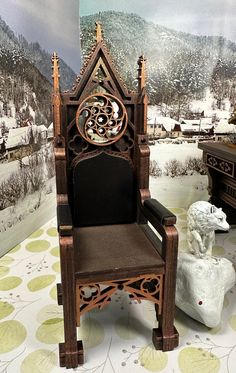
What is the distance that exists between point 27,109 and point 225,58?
2.10 m

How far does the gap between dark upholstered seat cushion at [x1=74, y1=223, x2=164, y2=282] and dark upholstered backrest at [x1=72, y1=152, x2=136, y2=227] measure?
71 mm

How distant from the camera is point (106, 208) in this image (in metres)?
1.86

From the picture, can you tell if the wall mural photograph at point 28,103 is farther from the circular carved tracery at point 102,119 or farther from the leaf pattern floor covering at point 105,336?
the circular carved tracery at point 102,119

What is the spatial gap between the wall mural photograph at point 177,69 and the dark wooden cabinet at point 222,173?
23 cm

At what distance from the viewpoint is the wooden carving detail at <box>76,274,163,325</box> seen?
1.42 metres

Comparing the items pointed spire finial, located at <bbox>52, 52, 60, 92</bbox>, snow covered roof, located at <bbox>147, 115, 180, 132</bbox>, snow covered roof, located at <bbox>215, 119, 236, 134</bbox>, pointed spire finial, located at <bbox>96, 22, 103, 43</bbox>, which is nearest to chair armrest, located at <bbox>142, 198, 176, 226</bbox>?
pointed spire finial, located at <bbox>52, 52, 60, 92</bbox>

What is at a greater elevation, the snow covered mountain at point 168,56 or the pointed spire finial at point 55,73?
the snow covered mountain at point 168,56

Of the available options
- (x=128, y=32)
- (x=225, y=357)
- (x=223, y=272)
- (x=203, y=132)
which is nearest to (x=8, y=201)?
(x=223, y=272)

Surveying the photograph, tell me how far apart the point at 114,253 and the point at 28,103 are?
1697 mm

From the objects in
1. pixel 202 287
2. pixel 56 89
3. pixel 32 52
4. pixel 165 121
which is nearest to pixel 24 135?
pixel 32 52

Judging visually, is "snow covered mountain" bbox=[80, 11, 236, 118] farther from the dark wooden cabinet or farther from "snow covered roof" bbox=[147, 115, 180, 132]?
the dark wooden cabinet

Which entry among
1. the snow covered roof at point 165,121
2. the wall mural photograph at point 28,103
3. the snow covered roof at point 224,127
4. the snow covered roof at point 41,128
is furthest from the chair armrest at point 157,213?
the snow covered roof at point 224,127

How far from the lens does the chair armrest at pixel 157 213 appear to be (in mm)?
1469

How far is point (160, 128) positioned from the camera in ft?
11.6
